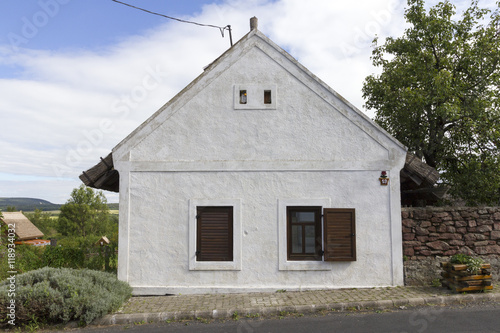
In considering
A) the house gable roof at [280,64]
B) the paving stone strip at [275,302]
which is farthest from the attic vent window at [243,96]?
the paving stone strip at [275,302]

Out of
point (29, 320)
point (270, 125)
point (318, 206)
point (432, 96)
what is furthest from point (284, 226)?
point (432, 96)

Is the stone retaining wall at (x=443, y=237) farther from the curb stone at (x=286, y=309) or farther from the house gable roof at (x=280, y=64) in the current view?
the house gable roof at (x=280, y=64)

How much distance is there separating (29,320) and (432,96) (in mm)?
12129

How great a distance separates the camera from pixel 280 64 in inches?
353

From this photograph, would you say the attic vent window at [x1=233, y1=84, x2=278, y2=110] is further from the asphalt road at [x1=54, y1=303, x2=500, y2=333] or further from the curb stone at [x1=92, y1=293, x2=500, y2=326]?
the asphalt road at [x1=54, y1=303, x2=500, y2=333]

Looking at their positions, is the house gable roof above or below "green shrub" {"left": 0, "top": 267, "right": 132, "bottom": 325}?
above

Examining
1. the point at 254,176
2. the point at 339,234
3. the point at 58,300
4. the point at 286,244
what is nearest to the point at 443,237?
the point at 339,234

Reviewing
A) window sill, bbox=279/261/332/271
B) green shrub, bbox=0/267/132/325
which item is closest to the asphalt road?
green shrub, bbox=0/267/132/325

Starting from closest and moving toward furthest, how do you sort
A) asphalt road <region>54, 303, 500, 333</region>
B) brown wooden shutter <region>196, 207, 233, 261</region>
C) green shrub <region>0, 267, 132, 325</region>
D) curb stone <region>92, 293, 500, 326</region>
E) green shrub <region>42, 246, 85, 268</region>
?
asphalt road <region>54, 303, 500, 333</region> → green shrub <region>0, 267, 132, 325</region> → curb stone <region>92, 293, 500, 326</region> → brown wooden shutter <region>196, 207, 233, 261</region> → green shrub <region>42, 246, 85, 268</region>

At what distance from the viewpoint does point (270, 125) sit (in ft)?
29.2

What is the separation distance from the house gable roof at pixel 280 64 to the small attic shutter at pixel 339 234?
1896 mm

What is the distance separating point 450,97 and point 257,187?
7432mm

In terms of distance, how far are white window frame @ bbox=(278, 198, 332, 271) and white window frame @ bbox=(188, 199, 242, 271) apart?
926mm

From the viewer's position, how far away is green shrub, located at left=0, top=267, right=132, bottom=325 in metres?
6.61
